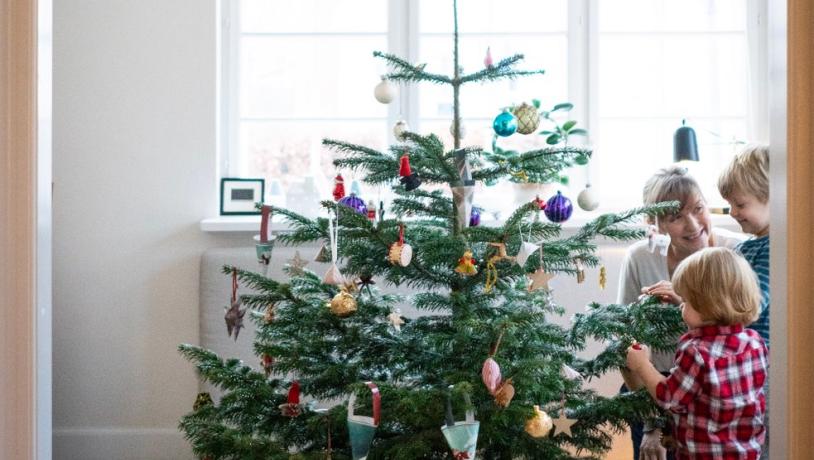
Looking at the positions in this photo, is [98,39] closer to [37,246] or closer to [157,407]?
[157,407]

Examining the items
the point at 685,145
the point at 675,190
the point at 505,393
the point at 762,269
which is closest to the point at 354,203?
the point at 505,393

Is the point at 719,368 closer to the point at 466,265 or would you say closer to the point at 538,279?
the point at 538,279

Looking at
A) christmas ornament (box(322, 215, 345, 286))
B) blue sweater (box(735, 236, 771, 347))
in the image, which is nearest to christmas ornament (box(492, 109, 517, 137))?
christmas ornament (box(322, 215, 345, 286))

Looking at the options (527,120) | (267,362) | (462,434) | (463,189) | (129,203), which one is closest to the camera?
(462,434)

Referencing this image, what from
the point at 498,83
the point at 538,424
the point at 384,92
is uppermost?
the point at 498,83

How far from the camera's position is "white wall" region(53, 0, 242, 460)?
12.3ft

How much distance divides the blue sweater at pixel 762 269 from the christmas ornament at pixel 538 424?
1.81ft

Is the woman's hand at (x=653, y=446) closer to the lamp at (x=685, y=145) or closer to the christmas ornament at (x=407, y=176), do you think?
the christmas ornament at (x=407, y=176)

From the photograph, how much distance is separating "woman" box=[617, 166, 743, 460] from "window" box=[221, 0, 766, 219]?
147 centimetres

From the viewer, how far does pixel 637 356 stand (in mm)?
2025

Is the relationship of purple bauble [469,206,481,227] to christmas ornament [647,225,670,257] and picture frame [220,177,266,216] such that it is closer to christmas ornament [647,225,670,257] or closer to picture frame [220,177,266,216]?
christmas ornament [647,225,670,257]

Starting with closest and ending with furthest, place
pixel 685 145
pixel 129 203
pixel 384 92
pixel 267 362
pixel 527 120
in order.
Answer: pixel 267 362
pixel 527 120
pixel 384 92
pixel 685 145
pixel 129 203

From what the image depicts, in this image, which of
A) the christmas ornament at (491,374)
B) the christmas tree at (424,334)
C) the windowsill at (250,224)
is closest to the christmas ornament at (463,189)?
the christmas tree at (424,334)

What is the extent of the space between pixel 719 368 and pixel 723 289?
155mm
